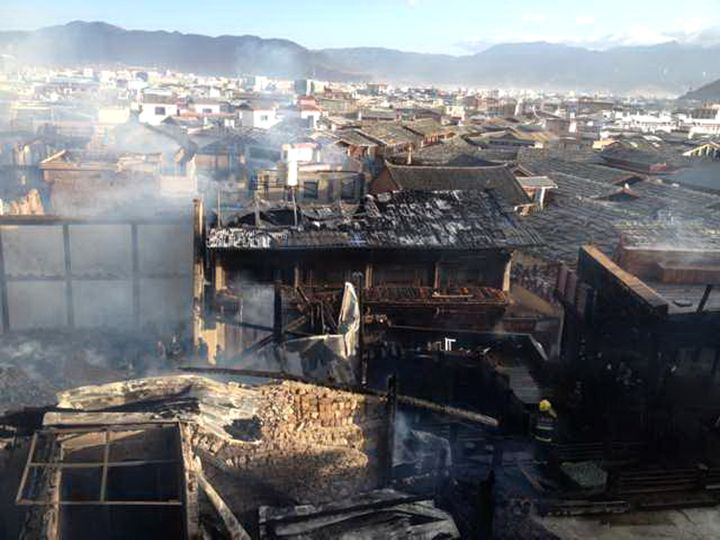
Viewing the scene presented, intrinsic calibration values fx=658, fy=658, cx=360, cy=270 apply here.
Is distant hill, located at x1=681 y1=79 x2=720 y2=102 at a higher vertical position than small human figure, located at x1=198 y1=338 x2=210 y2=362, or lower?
Result: higher

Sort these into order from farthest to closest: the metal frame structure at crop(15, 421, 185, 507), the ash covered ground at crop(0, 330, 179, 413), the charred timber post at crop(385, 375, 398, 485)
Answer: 1. the ash covered ground at crop(0, 330, 179, 413)
2. the charred timber post at crop(385, 375, 398, 485)
3. the metal frame structure at crop(15, 421, 185, 507)

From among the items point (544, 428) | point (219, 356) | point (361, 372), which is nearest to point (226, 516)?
point (361, 372)

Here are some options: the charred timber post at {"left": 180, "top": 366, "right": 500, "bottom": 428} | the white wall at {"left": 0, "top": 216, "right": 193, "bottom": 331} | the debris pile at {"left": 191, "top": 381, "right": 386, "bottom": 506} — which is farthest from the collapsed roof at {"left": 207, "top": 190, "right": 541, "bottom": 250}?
the debris pile at {"left": 191, "top": 381, "right": 386, "bottom": 506}

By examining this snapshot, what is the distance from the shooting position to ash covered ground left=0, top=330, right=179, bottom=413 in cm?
1094

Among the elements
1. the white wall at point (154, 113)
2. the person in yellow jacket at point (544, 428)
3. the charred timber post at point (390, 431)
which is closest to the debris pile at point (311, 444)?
the charred timber post at point (390, 431)

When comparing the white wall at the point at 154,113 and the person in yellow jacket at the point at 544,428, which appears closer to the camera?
the person in yellow jacket at the point at 544,428

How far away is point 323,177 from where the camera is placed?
26.4 m

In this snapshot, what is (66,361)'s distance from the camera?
12.5 meters

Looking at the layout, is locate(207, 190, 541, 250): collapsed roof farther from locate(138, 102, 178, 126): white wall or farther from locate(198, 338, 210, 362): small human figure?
locate(138, 102, 178, 126): white wall

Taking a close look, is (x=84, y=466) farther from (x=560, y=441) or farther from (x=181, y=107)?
(x=181, y=107)

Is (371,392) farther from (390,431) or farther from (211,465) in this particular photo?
(211,465)

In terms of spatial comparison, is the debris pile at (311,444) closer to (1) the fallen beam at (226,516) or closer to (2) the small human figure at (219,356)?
(1) the fallen beam at (226,516)

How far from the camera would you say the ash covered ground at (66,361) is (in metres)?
10.9

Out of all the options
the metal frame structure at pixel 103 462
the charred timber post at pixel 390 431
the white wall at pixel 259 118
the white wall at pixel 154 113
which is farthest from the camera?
the white wall at pixel 259 118
